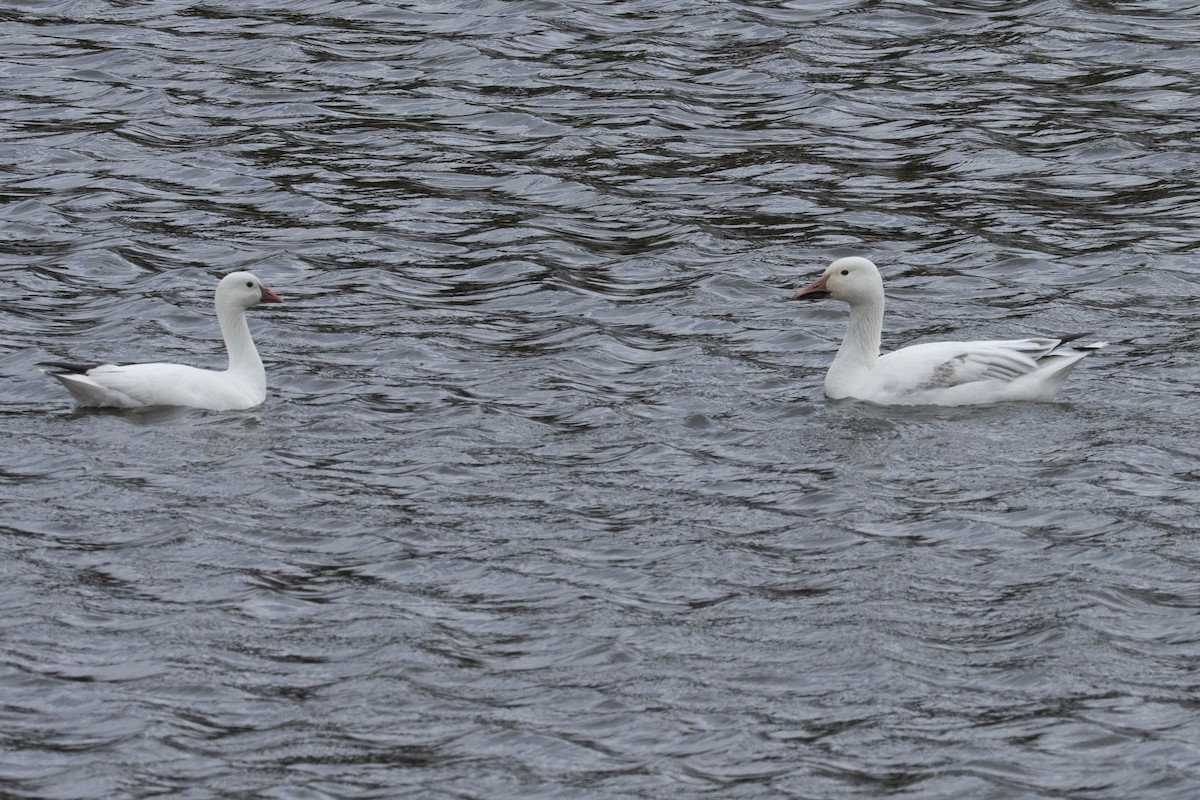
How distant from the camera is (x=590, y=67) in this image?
21.9 meters

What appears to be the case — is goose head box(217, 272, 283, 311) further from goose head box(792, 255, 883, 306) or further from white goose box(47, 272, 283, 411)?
goose head box(792, 255, 883, 306)

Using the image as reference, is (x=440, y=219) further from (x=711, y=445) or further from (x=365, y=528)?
(x=365, y=528)

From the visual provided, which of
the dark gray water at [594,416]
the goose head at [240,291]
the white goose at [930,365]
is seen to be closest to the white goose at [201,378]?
the goose head at [240,291]

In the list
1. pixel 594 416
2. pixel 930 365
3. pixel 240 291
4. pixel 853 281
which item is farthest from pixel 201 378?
pixel 930 365

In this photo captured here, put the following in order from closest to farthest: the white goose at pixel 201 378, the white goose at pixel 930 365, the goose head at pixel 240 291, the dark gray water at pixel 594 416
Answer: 1. the dark gray water at pixel 594 416
2. the white goose at pixel 201 378
3. the white goose at pixel 930 365
4. the goose head at pixel 240 291

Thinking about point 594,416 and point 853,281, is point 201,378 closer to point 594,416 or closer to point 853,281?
point 594,416

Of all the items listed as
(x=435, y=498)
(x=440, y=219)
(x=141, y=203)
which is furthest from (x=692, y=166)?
(x=435, y=498)

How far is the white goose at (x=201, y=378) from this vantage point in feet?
46.8

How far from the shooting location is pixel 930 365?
48.1 feet

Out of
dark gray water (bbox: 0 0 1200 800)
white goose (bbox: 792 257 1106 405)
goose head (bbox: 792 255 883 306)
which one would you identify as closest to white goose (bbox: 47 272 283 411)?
dark gray water (bbox: 0 0 1200 800)

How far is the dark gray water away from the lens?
983 centimetres

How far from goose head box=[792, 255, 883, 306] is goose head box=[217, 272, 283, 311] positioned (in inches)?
154

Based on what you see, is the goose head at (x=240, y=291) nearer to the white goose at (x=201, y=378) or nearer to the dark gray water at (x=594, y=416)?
the white goose at (x=201, y=378)

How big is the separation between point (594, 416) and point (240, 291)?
2879 millimetres
